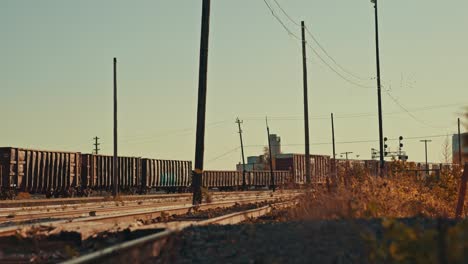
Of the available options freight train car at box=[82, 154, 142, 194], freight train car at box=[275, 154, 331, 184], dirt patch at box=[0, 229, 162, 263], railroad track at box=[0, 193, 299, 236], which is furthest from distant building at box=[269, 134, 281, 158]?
dirt patch at box=[0, 229, 162, 263]

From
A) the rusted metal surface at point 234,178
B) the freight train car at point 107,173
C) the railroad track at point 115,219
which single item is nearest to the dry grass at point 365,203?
the railroad track at point 115,219

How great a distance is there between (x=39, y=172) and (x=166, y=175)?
18668 mm

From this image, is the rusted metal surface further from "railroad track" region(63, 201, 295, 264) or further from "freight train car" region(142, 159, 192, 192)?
"railroad track" region(63, 201, 295, 264)

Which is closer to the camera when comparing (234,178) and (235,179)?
(234,178)

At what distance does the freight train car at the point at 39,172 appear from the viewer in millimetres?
38938

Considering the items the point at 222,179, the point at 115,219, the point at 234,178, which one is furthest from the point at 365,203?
the point at 234,178

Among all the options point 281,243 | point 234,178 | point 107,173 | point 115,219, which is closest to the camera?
point 281,243

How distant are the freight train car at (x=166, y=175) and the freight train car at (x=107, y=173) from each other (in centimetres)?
94

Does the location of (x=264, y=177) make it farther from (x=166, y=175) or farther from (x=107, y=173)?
(x=107, y=173)

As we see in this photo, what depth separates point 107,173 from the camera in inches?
1981

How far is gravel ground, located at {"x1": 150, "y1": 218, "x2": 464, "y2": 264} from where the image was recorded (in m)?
8.38

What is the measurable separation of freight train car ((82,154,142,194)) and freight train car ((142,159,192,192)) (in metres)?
0.94

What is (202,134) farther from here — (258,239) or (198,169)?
(258,239)

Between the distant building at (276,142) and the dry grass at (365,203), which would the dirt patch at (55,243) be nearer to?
the dry grass at (365,203)
